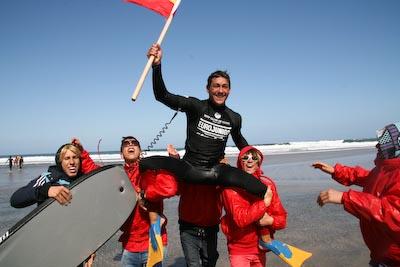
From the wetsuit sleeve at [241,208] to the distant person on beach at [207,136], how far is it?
118mm

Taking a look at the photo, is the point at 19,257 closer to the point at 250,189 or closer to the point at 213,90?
the point at 250,189

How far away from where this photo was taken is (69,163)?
3.52 m

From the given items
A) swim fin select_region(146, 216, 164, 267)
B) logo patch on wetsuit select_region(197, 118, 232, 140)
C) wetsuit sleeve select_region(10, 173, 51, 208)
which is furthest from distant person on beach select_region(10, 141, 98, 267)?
logo patch on wetsuit select_region(197, 118, 232, 140)

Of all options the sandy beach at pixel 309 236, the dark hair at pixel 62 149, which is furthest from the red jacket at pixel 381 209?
the dark hair at pixel 62 149

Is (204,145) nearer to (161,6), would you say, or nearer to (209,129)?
(209,129)

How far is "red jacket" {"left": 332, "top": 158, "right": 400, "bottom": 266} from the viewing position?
2344 millimetres

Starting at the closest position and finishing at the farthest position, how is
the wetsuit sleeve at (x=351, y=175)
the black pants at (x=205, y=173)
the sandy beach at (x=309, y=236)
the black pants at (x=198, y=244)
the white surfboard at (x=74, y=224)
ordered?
the white surfboard at (x=74, y=224) < the black pants at (x=205, y=173) < the black pants at (x=198, y=244) < the wetsuit sleeve at (x=351, y=175) < the sandy beach at (x=309, y=236)

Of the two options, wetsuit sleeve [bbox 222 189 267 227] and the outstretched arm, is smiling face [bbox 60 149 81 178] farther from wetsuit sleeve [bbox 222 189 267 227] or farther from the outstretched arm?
the outstretched arm

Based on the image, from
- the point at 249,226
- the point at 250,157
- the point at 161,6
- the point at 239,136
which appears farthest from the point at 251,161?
the point at 161,6

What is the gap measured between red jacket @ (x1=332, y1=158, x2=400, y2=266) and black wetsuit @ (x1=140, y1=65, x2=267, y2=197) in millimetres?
858

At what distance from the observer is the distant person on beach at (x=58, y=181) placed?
9.65ft

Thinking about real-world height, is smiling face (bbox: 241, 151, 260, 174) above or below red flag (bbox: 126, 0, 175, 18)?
below

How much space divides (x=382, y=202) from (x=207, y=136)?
1.73m

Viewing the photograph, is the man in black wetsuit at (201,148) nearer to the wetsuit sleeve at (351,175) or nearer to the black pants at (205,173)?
the black pants at (205,173)
